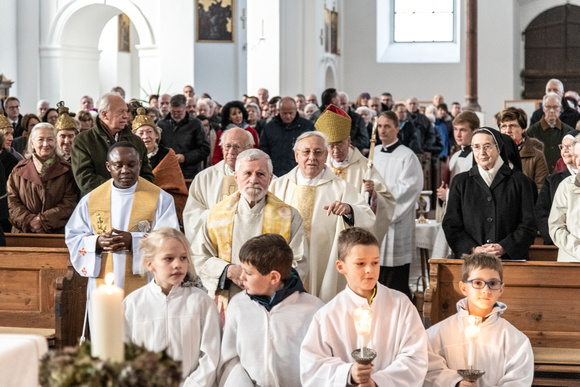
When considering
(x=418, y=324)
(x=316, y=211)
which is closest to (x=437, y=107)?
(x=316, y=211)

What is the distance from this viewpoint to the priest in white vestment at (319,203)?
5.83m

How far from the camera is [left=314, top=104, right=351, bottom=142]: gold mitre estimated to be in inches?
260

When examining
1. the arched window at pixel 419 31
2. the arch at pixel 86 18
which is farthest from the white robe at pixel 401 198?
the arched window at pixel 419 31

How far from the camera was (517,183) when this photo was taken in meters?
5.79

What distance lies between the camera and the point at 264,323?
4.53 metres

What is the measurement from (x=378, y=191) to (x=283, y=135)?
10.1 feet

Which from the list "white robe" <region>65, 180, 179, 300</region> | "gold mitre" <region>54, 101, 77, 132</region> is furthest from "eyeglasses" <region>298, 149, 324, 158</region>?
"gold mitre" <region>54, 101, 77, 132</region>

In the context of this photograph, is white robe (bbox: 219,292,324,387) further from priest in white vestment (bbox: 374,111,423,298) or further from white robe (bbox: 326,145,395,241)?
priest in white vestment (bbox: 374,111,423,298)

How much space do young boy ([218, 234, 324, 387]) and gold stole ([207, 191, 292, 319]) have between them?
0.70 m

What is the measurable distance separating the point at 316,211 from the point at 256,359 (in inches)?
69.3

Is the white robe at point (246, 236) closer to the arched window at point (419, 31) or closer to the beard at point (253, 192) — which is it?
the beard at point (253, 192)

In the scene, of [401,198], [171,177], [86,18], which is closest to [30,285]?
[171,177]

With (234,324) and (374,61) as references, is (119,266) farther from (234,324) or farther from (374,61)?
(374,61)

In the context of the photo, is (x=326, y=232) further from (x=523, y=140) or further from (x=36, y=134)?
(x=523, y=140)
